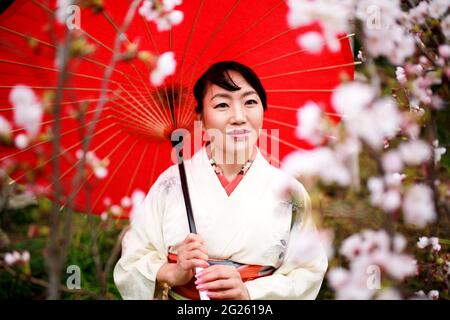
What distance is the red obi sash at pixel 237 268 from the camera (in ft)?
5.81

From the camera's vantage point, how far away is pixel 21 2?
1640mm

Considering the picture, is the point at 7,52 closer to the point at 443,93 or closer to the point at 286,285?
the point at 286,285

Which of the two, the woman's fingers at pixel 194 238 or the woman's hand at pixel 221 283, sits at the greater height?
the woman's fingers at pixel 194 238

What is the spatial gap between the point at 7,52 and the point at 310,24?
3.32 feet

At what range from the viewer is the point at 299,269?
1.84 m

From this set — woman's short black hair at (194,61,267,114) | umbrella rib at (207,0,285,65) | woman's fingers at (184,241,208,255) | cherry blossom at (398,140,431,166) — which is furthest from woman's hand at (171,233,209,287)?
cherry blossom at (398,140,431,166)

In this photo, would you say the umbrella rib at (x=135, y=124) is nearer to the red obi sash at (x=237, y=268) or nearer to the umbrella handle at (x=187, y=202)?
the umbrella handle at (x=187, y=202)

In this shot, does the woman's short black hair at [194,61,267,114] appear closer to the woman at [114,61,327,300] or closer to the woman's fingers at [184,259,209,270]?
the woman at [114,61,327,300]

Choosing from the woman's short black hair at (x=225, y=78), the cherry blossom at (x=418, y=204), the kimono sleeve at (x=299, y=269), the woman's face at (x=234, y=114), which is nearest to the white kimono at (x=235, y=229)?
the kimono sleeve at (x=299, y=269)

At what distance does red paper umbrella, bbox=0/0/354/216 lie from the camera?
5.52 ft

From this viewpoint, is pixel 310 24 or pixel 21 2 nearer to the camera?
pixel 21 2

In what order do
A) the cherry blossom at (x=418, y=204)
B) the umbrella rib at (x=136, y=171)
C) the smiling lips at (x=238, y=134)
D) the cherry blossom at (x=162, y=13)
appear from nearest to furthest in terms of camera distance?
the cherry blossom at (x=162, y=13) → the cherry blossom at (x=418, y=204) → the smiling lips at (x=238, y=134) → the umbrella rib at (x=136, y=171)

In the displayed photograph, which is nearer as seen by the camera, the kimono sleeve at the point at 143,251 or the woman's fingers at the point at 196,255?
the woman's fingers at the point at 196,255
